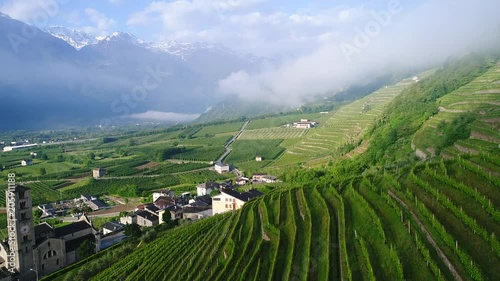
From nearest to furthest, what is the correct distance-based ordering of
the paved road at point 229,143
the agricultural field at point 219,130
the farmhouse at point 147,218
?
the farmhouse at point 147,218
the paved road at point 229,143
the agricultural field at point 219,130

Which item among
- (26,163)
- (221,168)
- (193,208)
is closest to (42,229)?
(193,208)

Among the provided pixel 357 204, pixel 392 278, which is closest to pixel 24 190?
pixel 357 204

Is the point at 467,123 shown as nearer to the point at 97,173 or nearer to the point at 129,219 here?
the point at 129,219

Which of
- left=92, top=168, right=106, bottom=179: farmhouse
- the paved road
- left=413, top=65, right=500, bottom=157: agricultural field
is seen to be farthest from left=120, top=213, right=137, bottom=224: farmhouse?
the paved road

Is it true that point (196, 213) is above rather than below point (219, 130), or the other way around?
below

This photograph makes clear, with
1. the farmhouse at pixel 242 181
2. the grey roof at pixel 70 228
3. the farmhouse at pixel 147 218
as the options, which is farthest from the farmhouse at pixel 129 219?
the farmhouse at pixel 242 181

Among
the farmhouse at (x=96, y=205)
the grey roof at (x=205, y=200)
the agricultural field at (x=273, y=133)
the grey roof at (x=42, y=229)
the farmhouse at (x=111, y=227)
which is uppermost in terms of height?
the agricultural field at (x=273, y=133)

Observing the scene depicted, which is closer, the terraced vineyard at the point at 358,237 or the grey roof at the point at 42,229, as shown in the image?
the terraced vineyard at the point at 358,237

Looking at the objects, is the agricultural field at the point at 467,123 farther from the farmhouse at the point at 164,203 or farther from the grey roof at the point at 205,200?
the farmhouse at the point at 164,203

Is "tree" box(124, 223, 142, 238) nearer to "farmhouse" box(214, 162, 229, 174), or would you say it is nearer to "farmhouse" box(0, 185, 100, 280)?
"farmhouse" box(0, 185, 100, 280)
